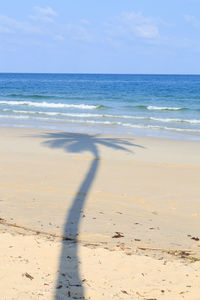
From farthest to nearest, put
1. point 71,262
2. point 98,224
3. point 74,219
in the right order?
point 74,219, point 98,224, point 71,262

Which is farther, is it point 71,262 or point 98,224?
point 98,224

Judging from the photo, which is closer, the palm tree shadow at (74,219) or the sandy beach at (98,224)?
the palm tree shadow at (74,219)

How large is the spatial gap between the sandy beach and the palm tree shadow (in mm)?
13

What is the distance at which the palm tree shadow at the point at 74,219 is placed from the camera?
171 inches

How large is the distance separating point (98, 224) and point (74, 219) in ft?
1.47

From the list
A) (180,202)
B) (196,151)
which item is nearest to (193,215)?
(180,202)

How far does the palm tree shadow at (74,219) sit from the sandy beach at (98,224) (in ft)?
0.04

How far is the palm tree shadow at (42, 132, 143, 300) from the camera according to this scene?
434 cm

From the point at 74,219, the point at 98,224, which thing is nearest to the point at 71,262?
the point at 98,224

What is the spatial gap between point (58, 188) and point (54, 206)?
A: 1.35m

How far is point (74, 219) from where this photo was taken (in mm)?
6996

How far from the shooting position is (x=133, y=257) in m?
5.29

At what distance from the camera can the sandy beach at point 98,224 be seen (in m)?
4.48

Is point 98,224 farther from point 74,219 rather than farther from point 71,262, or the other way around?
point 71,262
